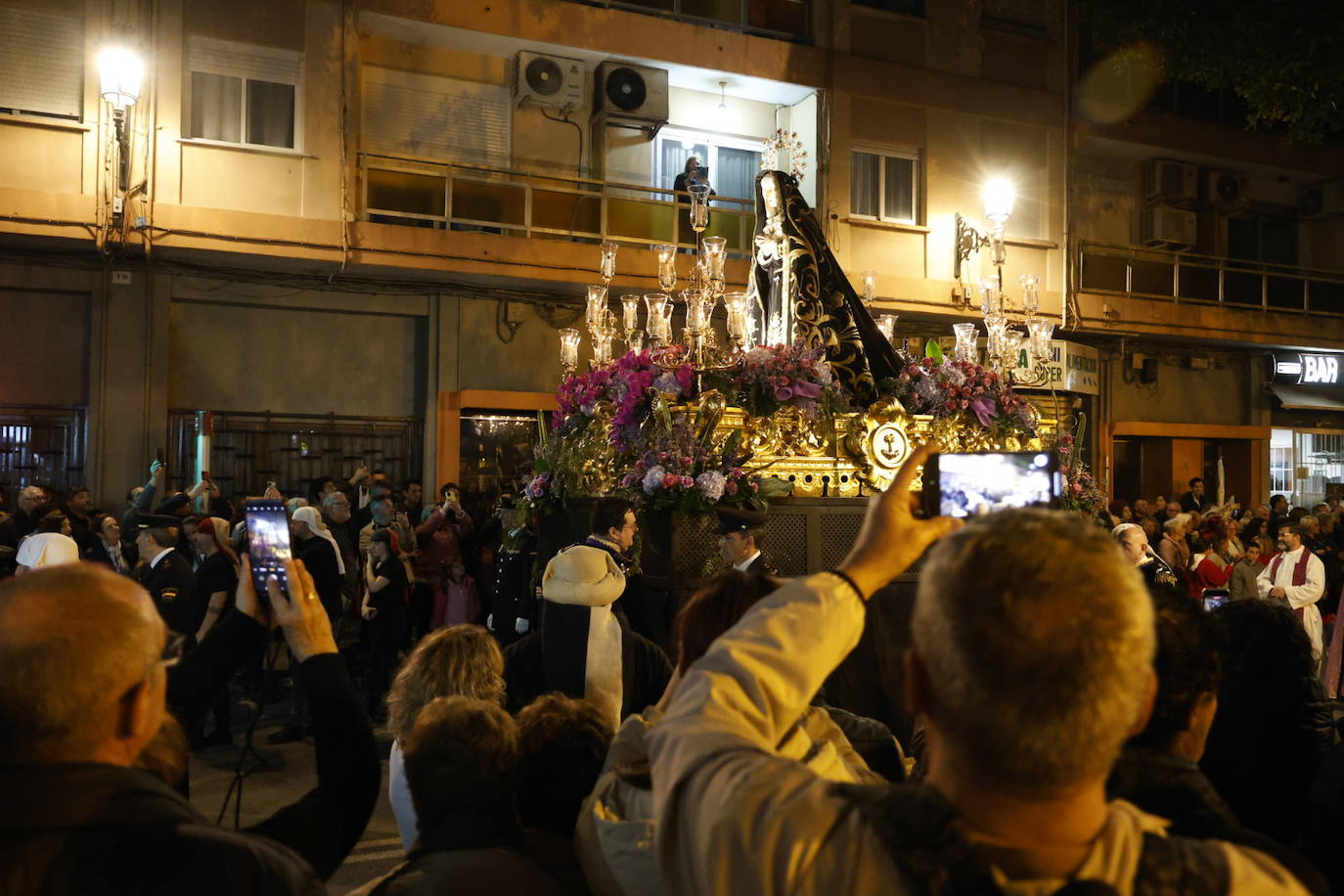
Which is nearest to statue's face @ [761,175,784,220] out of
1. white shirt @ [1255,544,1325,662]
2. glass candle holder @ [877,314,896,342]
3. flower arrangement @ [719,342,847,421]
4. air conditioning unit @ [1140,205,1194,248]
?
glass candle holder @ [877,314,896,342]

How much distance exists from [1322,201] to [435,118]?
53.1 feet

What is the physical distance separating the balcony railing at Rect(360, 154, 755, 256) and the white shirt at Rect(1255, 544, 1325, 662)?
27.6 feet

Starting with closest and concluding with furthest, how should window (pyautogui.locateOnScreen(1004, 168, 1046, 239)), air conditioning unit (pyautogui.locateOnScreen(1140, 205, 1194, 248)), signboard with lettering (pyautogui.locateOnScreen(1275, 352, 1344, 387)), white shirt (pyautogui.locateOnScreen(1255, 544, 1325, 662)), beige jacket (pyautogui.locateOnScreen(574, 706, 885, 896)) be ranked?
beige jacket (pyautogui.locateOnScreen(574, 706, 885, 896))
white shirt (pyautogui.locateOnScreen(1255, 544, 1325, 662))
window (pyautogui.locateOnScreen(1004, 168, 1046, 239))
air conditioning unit (pyautogui.locateOnScreen(1140, 205, 1194, 248))
signboard with lettering (pyautogui.locateOnScreen(1275, 352, 1344, 387))

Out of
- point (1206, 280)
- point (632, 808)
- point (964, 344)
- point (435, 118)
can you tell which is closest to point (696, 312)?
point (964, 344)

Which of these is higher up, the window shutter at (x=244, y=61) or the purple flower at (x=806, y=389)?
the window shutter at (x=244, y=61)

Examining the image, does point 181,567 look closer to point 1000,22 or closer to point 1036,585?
point 1036,585

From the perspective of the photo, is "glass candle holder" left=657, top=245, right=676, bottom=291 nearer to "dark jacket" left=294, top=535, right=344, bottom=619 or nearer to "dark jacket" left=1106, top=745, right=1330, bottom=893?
"dark jacket" left=294, top=535, right=344, bottom=619

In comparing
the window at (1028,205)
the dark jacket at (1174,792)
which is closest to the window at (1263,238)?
the window at (1028,205)

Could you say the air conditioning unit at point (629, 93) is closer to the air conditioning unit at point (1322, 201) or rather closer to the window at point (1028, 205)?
the window at point (1028, 205)

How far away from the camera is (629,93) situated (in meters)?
15.2

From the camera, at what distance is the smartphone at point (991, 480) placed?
6.38 ft

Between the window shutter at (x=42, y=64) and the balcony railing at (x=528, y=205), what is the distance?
10.7 ft

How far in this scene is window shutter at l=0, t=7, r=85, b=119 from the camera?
40.6 feet

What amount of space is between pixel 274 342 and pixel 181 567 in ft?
22.3
